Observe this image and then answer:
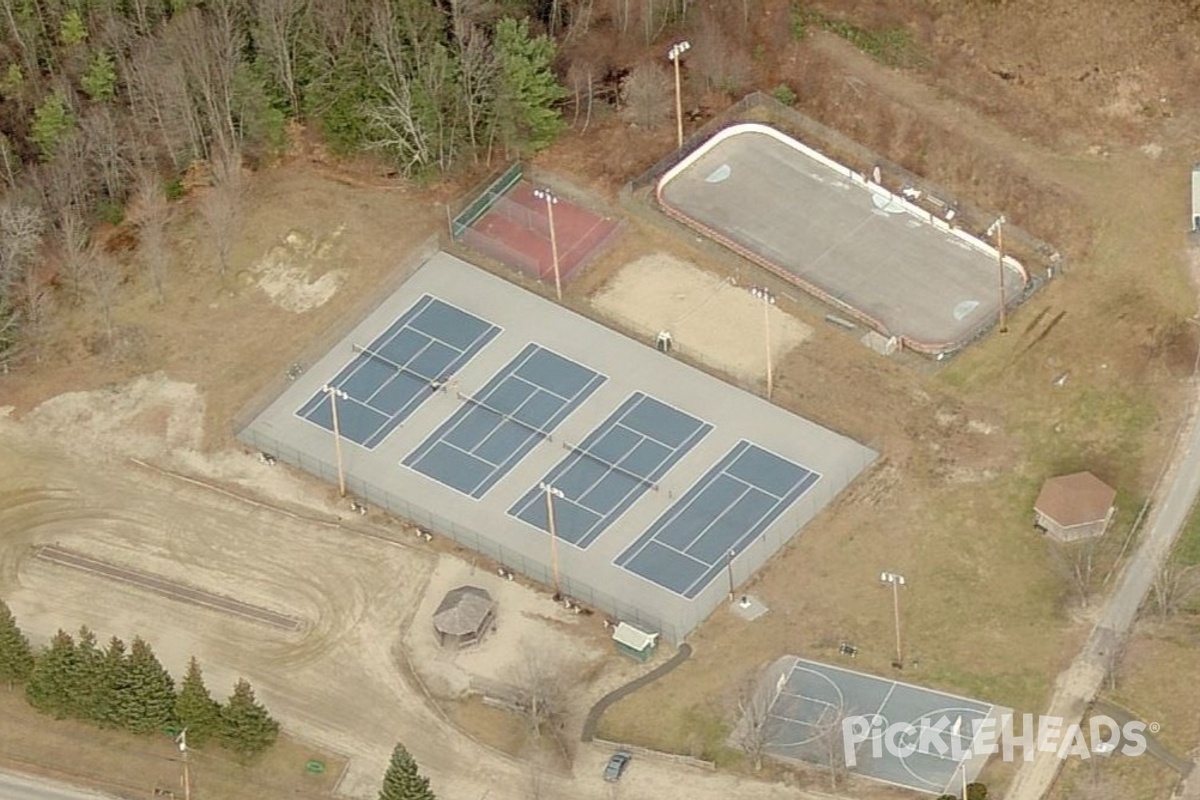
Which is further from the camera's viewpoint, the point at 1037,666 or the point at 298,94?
the point at 298,94

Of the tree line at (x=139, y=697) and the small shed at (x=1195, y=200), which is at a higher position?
the small shed at (x=1195, y=200)

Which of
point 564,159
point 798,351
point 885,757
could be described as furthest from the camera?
point 564,159

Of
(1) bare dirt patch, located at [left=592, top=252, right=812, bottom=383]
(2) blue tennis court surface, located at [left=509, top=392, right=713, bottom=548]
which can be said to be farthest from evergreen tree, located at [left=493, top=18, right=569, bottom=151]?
(2) blue tennis court surface, located at [left=509, top=392, right=713, bottom=548]

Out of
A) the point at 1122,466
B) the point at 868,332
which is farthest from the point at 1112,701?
the point at 868,332

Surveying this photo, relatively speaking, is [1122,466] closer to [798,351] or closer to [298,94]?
[798,351]

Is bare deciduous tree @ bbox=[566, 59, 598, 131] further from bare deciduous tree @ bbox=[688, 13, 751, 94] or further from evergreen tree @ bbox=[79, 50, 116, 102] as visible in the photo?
evergreen tree @ bbox=[79, 50, 116, 102]

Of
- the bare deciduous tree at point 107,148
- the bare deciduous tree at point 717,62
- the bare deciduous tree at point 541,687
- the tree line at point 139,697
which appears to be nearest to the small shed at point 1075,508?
the bare deciduous tree at point 541,687

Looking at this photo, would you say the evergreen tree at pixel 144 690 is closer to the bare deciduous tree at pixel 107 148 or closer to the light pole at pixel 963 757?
the bare deciduous tree at pixel 107 148
